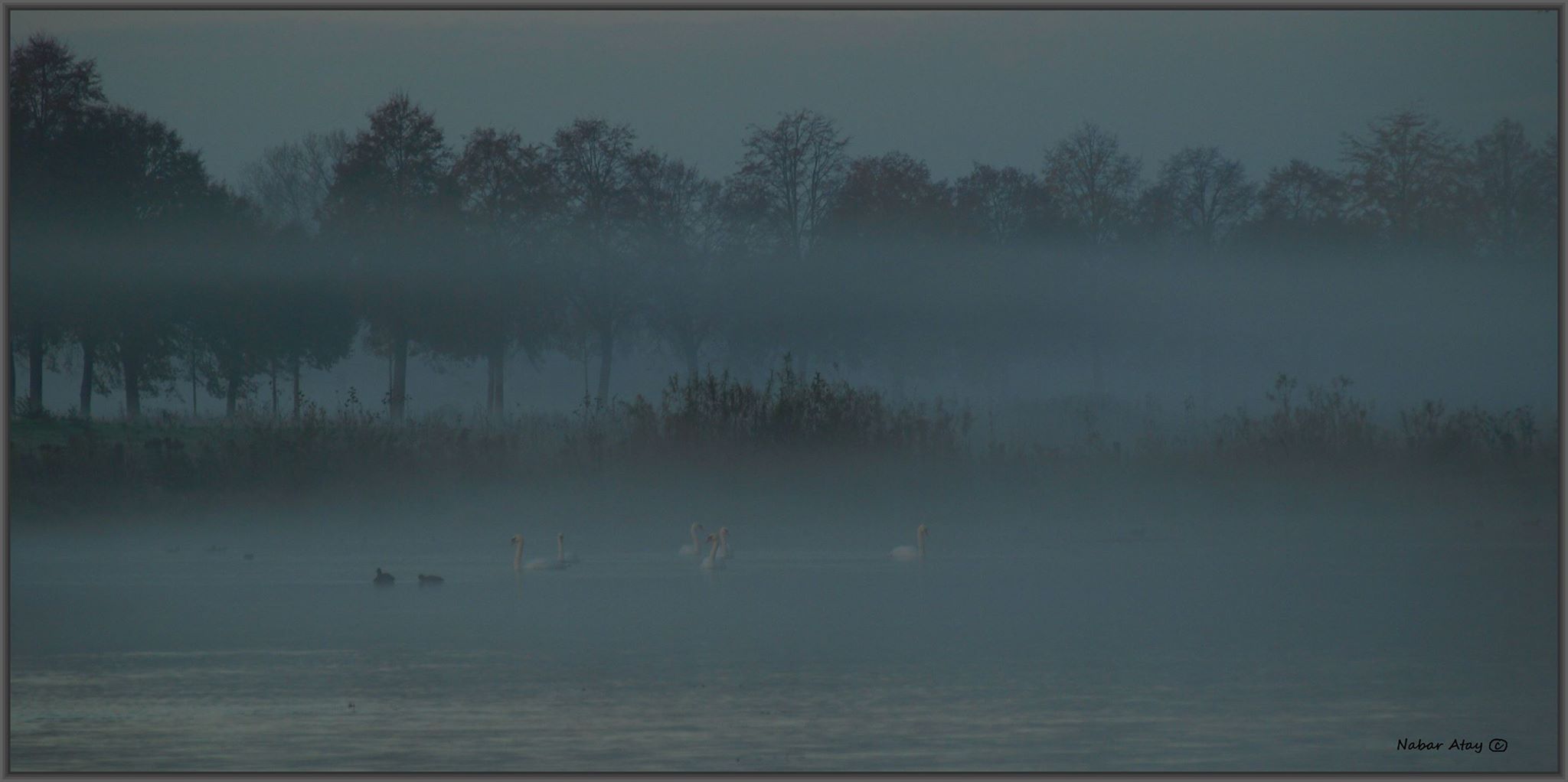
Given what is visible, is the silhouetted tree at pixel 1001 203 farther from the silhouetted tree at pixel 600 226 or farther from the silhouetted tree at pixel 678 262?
the silhouetted tree at pixel 600 226

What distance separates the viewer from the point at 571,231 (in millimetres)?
45188

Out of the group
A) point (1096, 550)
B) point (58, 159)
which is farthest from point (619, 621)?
point (58, 159)

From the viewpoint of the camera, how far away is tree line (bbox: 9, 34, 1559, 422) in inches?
1393

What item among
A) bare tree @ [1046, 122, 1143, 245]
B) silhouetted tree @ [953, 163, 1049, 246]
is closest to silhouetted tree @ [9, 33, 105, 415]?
silhouetted tree @ [953, 163, 1049, 246]

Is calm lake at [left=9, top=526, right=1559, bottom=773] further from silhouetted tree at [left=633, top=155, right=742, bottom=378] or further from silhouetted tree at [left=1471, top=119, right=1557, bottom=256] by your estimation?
silhouetted tree at [left=633, top=155, right=742, bottom=378]

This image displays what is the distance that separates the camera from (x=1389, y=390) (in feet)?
161

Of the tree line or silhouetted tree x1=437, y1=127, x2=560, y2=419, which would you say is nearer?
the tree line

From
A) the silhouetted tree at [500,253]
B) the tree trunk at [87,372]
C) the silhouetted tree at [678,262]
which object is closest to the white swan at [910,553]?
the tree trunk at [87,372]

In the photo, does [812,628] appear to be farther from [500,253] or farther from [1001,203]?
[1001,203]

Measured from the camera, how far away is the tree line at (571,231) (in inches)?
1393

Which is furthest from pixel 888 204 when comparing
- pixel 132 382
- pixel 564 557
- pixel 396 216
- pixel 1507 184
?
pixel 564 557

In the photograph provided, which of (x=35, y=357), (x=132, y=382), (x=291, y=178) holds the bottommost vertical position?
(x=132, y=382)

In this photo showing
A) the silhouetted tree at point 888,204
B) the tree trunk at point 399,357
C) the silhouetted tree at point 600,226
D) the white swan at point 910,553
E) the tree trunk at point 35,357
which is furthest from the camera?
the silhouetted tree at point 888,204

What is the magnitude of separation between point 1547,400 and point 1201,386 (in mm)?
32182
